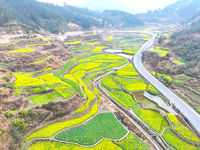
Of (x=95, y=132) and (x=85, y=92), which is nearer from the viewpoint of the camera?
(x=95, y=132)

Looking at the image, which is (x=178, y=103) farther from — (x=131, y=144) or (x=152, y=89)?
(x=131, y=144)

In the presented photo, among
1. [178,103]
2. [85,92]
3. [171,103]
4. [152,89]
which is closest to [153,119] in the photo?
[171,103]

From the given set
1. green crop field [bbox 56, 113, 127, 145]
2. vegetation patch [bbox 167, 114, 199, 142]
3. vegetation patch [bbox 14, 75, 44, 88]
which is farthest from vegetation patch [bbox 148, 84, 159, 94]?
vegetation patch [bbox 14, 75, 44, 88]

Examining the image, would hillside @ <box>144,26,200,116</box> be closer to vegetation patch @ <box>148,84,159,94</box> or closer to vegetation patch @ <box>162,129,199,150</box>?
vegetation patch @ <box>148,84,159,94</box>

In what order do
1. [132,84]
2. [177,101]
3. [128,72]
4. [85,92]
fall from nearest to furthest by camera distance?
[177,101] → [85,92] → [132,84] → [128,72]

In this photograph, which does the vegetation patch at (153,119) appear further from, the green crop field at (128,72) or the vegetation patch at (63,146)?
the green crop field at (128,72)

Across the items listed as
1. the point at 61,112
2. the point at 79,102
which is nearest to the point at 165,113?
the point at 79,102
